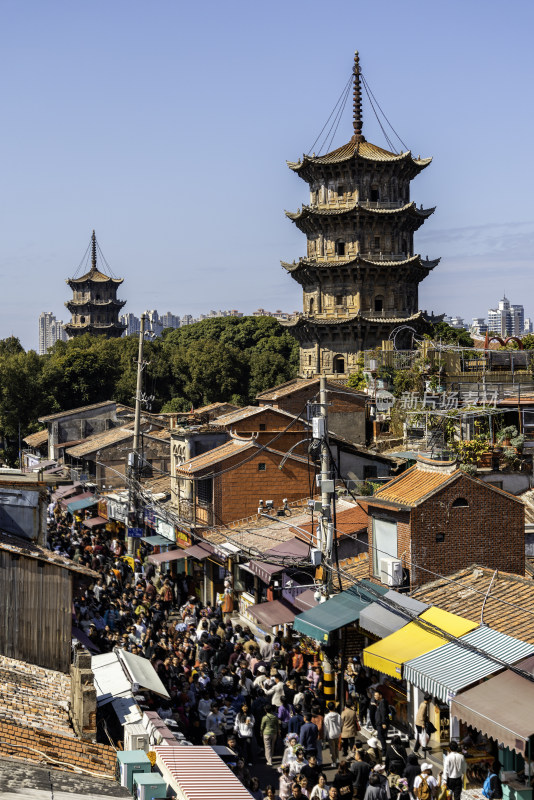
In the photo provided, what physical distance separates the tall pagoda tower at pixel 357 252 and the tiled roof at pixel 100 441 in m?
16.5

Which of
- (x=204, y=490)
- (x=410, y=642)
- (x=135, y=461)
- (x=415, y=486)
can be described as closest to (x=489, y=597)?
(x=410, y=642)

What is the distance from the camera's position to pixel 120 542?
1789 inches

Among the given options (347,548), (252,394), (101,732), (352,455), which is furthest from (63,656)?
(252,394)

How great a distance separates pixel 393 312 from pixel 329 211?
8.22 meters

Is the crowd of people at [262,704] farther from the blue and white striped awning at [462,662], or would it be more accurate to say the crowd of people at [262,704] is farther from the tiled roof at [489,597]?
the tiled roof at [489,597]

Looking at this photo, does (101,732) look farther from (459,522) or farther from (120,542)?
(120,542)

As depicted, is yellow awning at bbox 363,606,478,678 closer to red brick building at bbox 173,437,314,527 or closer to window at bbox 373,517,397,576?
window at bbox 373,517,397,576

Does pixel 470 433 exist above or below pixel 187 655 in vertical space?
above

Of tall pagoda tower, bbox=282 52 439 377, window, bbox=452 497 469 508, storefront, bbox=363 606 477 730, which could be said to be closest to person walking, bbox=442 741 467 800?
storefront, bbox=363 606 477 730

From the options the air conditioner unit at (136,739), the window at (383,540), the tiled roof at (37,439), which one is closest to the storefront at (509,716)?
the air conditioner unit at (136,739)

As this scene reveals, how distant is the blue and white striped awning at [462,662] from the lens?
18930mm

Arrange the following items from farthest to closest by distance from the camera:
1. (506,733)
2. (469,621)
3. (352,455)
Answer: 1. (352,455)
2. (469,621)
3. (506,733)

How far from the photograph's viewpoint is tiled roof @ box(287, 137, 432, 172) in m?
69.9

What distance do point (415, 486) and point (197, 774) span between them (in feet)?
40.7
